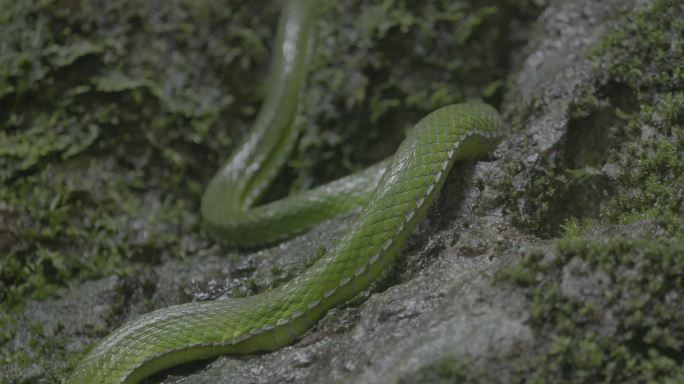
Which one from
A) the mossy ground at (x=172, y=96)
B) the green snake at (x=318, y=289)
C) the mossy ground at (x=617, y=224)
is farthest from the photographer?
the mossy ground at (x=172, y=96)

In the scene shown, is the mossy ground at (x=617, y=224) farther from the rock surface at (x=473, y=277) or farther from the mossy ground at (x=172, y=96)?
the mossy ground at (x=172, y=96)

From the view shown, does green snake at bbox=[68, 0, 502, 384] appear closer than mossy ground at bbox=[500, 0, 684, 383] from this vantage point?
No

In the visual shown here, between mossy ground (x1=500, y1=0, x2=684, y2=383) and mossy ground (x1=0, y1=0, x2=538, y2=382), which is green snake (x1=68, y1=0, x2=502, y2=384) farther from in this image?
mossy ground (x1=0, y1=0, x2=538, y2=382)

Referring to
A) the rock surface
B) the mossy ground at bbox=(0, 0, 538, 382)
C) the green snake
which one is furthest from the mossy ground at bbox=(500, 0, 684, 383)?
the mossy ground at bbox=(0, 0, 538, 382)

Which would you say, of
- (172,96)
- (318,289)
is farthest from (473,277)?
(172,96)

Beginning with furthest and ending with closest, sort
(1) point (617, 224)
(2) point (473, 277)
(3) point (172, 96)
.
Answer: (3) point (172, 96), (1) point (617, 224), (2) point (473, 277)

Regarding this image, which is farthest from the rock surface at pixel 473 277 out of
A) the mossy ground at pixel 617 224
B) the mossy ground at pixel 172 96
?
the mossy ground at pixel 172 96

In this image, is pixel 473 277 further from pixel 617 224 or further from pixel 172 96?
pixel 172 96
